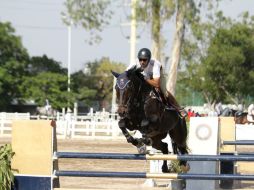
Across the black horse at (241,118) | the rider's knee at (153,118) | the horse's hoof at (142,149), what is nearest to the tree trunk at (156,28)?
the black horse at (241,118)

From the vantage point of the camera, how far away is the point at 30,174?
10328 millimetres

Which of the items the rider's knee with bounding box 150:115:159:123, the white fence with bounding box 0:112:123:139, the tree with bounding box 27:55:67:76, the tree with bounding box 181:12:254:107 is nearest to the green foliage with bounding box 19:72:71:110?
the tree with bounding box 27:55:67:76

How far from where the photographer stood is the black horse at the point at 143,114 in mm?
10906

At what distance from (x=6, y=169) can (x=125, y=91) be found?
1.96m

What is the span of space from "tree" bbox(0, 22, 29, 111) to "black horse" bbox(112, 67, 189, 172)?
52.9 metres

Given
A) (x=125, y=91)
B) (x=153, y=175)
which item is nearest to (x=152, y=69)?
(x=125, y=91)

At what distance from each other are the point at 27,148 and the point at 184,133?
3401 mm

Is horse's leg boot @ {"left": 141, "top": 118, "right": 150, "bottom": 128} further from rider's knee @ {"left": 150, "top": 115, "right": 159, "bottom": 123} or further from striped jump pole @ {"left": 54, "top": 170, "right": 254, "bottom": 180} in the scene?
striped jump pole @ {"left": 54, "top": 170, "right": 254, "bottom": 180}

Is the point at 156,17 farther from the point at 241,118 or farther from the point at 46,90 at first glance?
the point at 46,90

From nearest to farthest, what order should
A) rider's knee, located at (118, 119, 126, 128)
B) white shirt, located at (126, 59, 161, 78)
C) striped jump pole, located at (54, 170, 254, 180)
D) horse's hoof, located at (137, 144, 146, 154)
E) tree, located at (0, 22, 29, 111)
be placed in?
striped jump pole, located at (54, 170, 254, 180) → horse's hoof, located at (137, 144, 146, 154) → rider's knee, located at (118, 119, 126, 128) → white shirt, located at (126, 59, 161, 78) → tree, located at (0, 22, 29, 111)

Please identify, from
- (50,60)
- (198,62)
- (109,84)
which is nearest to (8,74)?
(50,60)

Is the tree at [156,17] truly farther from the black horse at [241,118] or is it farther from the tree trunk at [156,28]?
the black horse at [241,118]

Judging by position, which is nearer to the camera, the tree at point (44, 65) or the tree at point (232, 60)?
the tree at point (232, 60)

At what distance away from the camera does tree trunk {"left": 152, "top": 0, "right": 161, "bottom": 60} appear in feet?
111
